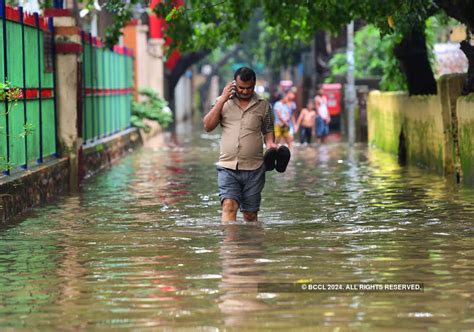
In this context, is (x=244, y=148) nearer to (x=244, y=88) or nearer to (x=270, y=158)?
(x=270, y=158)

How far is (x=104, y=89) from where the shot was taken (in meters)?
29.5

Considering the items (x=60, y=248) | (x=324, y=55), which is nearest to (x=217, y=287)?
(x=60, y=248)

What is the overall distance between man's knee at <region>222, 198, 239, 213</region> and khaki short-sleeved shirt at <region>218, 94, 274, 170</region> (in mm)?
357

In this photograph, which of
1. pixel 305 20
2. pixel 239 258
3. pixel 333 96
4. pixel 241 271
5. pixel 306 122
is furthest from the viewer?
pixel 333 96

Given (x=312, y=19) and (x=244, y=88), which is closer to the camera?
(x=244, y=88)

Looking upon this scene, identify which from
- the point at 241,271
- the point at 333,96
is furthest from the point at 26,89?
the point at 333,96

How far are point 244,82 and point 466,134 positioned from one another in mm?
7277

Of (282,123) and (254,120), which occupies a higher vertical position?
(254,120)

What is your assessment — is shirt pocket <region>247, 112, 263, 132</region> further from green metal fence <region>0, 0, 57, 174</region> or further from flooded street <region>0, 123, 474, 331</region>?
green metal fence <region>0, 0, 57, 174</region>

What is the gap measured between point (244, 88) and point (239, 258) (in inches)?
91.0

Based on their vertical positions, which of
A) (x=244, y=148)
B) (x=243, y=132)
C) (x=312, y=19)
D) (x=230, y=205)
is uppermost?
(x=312, y=19)

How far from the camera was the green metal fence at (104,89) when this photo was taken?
84.9ft

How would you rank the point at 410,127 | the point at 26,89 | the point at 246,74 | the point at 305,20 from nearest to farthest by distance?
1. the point at 246,74
2. the point at 26,89
3. the point at 305,20
4. the point at 410,127

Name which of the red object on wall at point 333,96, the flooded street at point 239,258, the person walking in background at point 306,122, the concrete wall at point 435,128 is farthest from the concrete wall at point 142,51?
the flooded street at point 239,258
